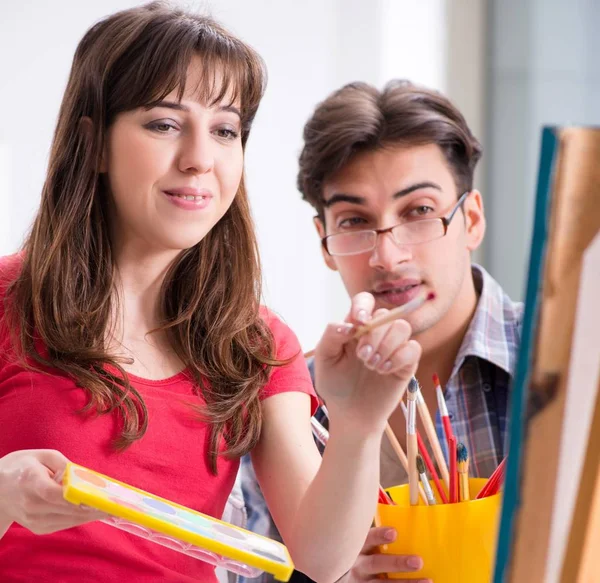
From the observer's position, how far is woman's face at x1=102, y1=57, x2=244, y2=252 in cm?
83

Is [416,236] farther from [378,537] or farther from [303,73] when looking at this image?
[303,73]

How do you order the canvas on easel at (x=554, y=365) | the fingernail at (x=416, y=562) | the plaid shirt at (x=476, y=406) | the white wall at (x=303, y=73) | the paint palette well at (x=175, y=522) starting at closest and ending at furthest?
the canvas on easel at (x=554, y=365)
the paint palette well at (x=175, y=522)
the fingernail at (x=416, y=562)
the plaid shirt at (x=476, y=406)
the white wall at (x=303, y=73)

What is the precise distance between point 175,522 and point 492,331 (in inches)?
29.7

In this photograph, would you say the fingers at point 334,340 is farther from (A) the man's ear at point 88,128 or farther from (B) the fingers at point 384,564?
(A) the man's ear at point 88,128

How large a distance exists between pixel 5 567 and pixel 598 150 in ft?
2.25

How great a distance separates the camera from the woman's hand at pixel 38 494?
559 mm

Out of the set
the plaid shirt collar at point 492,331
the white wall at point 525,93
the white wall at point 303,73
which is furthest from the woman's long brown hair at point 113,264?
the white wall at point 525,93

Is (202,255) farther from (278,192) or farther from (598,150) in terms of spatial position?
(278,192)

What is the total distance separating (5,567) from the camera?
0.79 meters

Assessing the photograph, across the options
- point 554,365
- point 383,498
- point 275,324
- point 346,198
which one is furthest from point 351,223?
point 554,365

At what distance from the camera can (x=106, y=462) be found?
812mm

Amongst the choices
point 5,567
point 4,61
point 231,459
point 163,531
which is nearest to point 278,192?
point 4,61

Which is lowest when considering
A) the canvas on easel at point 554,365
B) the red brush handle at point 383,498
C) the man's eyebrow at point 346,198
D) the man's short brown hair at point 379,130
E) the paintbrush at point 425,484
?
the red brush handle at point 383,498

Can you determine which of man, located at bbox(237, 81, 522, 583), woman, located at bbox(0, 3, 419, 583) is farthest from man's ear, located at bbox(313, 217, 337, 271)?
woman, located at bbox(0, 3, 419, 583)
